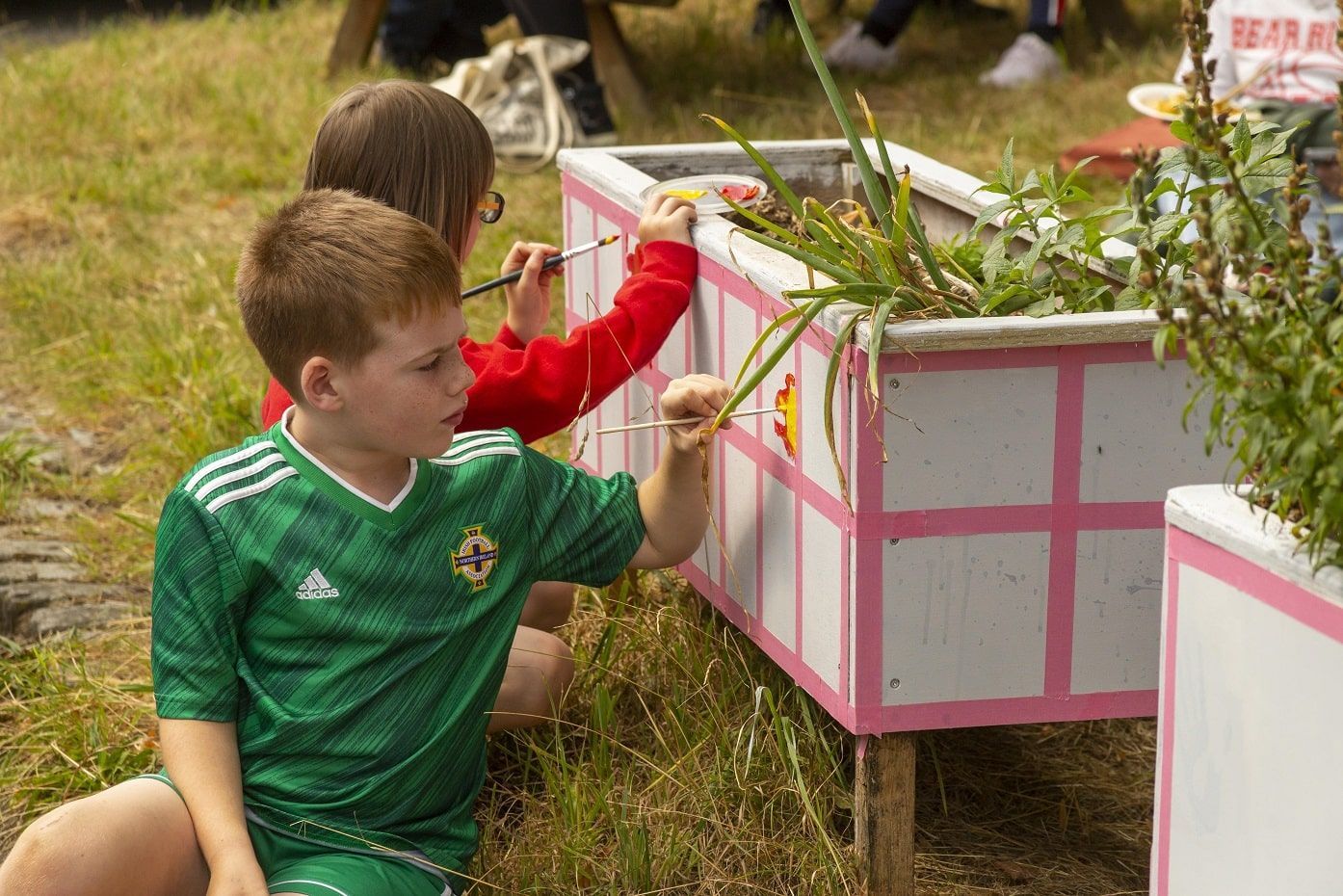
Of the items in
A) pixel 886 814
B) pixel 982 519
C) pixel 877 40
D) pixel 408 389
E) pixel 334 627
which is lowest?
pixel 886 814

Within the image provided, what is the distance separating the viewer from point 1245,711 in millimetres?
1115

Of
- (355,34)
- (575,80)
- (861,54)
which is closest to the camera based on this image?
(575,80)

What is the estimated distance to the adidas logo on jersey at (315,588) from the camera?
153cm

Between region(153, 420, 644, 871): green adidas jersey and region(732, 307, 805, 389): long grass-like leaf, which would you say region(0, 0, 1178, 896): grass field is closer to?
region(153, 420, 644, 871): green adidas jersey

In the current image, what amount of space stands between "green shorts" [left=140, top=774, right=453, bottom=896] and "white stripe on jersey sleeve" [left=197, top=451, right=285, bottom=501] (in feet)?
0.86

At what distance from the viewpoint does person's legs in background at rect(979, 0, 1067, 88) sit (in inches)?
204

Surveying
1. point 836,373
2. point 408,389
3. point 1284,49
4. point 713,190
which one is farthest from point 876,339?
point 1284,49

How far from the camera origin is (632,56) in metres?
5.01

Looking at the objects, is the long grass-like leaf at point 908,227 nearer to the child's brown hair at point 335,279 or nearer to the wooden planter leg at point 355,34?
the child's brown hair at point 335,279

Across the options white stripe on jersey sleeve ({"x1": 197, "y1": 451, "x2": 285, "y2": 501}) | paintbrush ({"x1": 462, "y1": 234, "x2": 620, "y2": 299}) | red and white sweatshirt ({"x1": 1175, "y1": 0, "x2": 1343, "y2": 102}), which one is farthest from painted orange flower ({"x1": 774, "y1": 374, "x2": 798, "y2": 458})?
red and white sweatshirt ({"x1": 1175, "y1": 0, "x2": 1343, "y2": 102})

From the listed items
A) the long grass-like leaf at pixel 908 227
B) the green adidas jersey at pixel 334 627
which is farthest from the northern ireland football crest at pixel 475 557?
the long grass-like leaf at pixel 908 227

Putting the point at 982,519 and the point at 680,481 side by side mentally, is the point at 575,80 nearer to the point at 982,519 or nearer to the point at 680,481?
the point at 680,481

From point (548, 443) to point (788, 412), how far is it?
1.16 m

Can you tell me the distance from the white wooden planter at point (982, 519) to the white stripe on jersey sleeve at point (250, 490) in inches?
18.7
